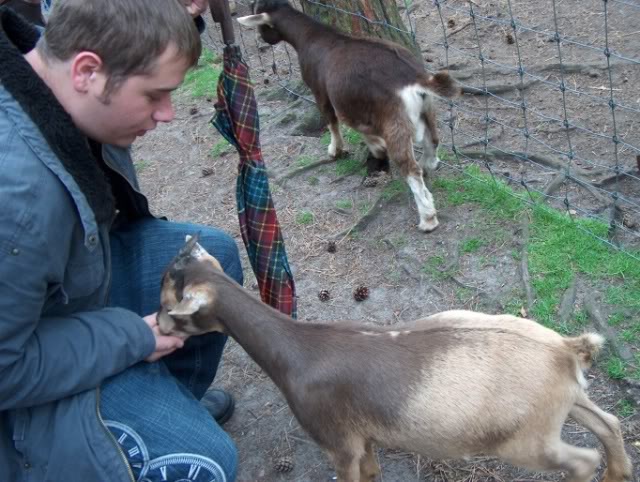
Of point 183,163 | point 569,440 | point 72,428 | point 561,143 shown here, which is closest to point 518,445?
point 569,440

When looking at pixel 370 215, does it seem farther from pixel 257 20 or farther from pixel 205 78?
pixel 205 78

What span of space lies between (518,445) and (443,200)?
2.51m

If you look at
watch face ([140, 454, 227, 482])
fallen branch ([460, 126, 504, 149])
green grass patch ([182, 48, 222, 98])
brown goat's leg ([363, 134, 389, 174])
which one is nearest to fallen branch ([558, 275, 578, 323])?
brown goat's leg ([363, 134, 389, 174])

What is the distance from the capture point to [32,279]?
220cm

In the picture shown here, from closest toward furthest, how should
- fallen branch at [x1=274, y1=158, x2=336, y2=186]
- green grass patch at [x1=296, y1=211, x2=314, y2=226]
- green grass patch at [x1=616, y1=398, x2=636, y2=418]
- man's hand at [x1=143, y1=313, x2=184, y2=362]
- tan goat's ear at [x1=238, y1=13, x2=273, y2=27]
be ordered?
man's hand at [x1=143, y1=313, x2=184, y2=362] < green grass patch at [x1=616, y1=398, x2=636, y2=418] < green grass patch at [x1=296, y1=211, x2=314, y2=226] < fallen branch at [x1=274, y1=158, x2=336, y2=186] < tan goat's ear at [x1=238, y1=13, x2=273, y2=27]

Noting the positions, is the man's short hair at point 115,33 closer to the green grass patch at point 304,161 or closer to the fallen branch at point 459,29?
the green grass patch at point 304,161

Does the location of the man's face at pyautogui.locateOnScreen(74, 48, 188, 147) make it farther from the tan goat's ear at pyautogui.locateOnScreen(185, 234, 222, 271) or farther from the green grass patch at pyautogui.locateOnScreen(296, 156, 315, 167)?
the green grass patch at pyautogui.locateOnScreen(296, 156, 315, 167)

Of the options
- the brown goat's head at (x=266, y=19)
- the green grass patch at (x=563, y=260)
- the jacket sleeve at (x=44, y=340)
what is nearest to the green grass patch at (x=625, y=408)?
the green grass patch at (x=563, y=260)

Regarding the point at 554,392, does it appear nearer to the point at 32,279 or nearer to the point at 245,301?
the point at 245,301

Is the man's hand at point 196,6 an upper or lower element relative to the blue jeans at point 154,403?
upper

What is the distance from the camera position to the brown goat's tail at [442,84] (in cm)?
446

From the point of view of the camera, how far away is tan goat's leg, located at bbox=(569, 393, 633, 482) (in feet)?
9.27

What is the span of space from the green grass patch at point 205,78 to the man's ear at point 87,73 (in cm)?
512

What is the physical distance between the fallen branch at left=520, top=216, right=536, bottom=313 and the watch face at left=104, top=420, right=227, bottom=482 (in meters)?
2.04
